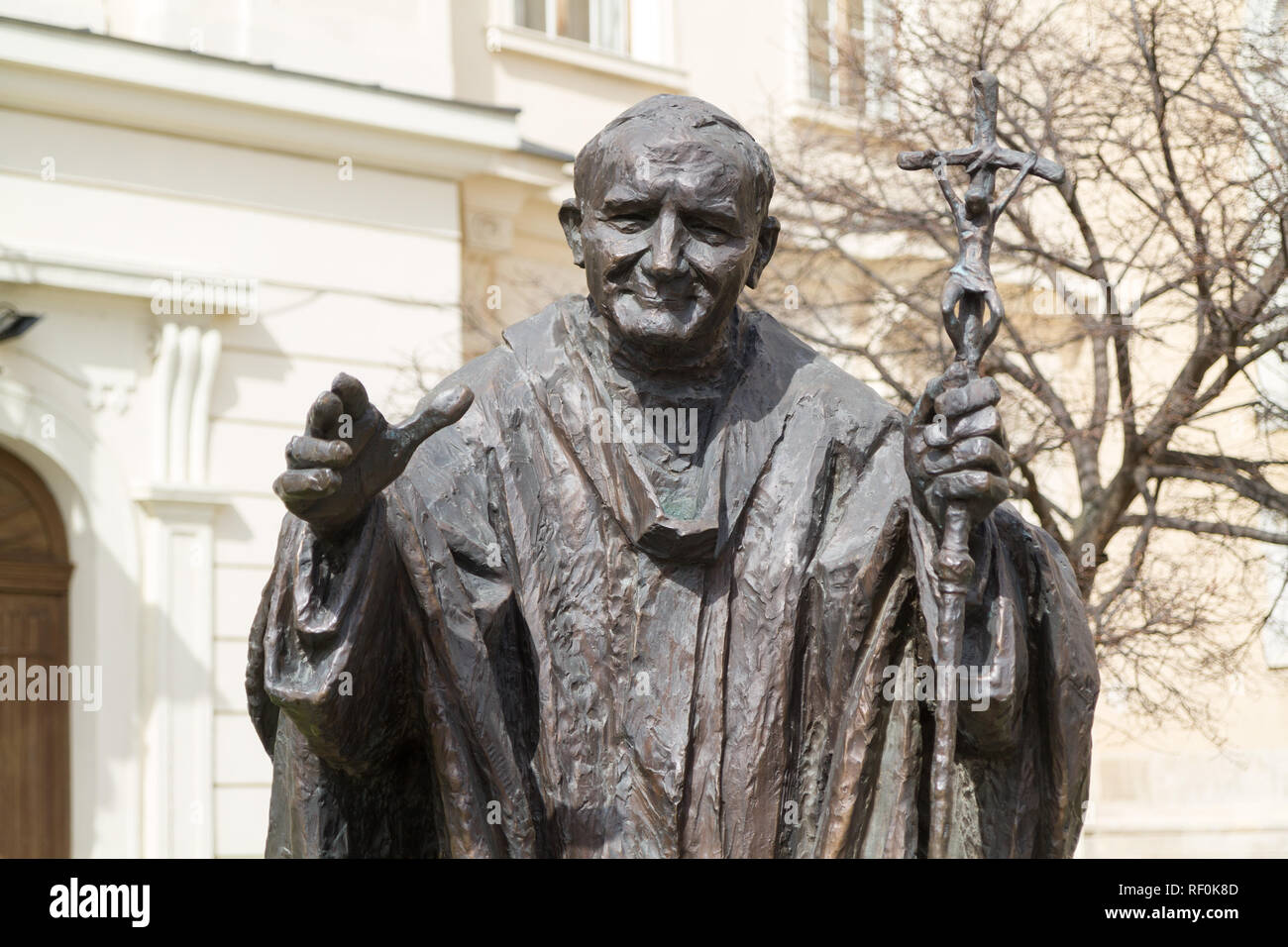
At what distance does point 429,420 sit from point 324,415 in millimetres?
215

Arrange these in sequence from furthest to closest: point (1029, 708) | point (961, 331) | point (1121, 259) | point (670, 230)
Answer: point (1121, 259), point (1029, 708), point (670, 230), point (961, 331)

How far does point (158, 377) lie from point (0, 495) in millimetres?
1065

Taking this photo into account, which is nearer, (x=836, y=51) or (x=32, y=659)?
(x=32, y=659)

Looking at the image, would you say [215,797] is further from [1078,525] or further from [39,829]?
[1078,525]

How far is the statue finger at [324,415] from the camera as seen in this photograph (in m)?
3.21

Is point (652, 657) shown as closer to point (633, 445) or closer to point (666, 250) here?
point (633, 445)

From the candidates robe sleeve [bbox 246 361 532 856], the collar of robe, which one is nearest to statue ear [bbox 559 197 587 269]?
the collar of robe

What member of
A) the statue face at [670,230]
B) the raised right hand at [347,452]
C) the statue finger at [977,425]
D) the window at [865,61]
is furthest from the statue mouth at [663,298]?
the window at [865,61]

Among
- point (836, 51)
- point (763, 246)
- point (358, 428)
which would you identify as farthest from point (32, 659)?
point (358, 428)

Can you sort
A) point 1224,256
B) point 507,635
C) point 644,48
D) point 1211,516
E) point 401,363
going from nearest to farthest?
point 507,635 → point 1224,256 → point 1211,516 → point 401,363 → point 644,48

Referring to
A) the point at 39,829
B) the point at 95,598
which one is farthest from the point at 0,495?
the point at 39,829

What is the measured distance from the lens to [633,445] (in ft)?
12.4

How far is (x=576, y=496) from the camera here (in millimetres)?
3801

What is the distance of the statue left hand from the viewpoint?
11.3ft
